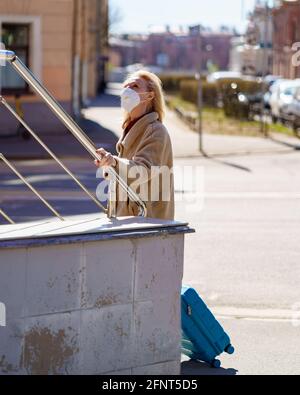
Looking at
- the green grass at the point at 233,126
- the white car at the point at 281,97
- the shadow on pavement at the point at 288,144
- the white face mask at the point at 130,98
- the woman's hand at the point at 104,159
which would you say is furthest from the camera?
the white car at the point at 281,97

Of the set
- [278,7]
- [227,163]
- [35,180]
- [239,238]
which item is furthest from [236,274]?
[278,7]

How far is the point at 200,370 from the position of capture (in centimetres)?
729

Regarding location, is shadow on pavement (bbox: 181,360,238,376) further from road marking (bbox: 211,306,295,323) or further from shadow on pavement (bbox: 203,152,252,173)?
shadow on pavement (bbox: 203,152,252,173)

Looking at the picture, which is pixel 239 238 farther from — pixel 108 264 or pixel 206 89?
pixel 206 89

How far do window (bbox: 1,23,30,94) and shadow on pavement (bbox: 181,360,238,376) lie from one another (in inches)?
948

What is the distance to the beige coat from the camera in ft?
22.3

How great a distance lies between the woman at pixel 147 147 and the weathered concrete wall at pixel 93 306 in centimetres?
59

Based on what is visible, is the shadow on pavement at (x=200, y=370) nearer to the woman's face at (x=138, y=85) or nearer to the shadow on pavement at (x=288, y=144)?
the woman's face at (x=138, y=85)

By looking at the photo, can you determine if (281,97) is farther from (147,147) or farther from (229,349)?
(147,147)

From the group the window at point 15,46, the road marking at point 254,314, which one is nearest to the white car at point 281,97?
the window at point 15,46

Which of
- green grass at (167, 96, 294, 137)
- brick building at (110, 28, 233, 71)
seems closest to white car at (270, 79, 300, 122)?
green grass at (167, 96, 294, 137)

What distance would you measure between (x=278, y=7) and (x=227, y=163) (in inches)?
1898

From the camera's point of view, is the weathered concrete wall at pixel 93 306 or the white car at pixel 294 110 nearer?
the weathered concrete wall at pixel 93 306

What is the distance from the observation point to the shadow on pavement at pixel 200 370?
7.18m
